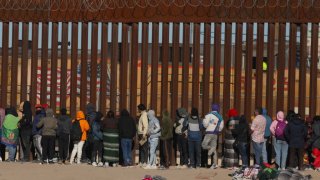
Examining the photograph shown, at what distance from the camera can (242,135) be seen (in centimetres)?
1756

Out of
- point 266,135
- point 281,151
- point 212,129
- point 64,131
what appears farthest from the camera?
point 64,131

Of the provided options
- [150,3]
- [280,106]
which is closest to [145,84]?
[150,3]

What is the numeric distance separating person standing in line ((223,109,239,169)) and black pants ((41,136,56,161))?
3787 mm

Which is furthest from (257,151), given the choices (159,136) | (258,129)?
(159,136)

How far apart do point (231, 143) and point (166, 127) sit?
4.70 ft

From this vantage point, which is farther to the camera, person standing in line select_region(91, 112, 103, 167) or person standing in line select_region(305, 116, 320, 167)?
person standing in line select_region(91, 112, 103, 167)

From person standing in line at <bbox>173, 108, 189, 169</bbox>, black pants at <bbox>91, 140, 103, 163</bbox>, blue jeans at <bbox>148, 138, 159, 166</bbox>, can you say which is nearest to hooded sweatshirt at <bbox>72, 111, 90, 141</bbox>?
black pants at <bbox>91, 140, 103, 163</bbox>

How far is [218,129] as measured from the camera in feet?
58.1

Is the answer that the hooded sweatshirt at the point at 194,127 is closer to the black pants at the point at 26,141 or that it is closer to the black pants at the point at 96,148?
the black pants at the point at 96,148

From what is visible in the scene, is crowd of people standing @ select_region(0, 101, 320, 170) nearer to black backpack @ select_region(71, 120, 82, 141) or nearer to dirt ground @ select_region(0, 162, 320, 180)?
black backpack @ select_region(71, 120, 82, 141)

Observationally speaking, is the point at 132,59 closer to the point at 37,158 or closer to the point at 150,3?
the point at 150,3

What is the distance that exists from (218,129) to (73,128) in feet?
10.4

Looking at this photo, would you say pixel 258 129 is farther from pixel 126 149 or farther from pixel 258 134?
pixel 126 149

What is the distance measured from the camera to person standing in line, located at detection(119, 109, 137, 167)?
1802cm
